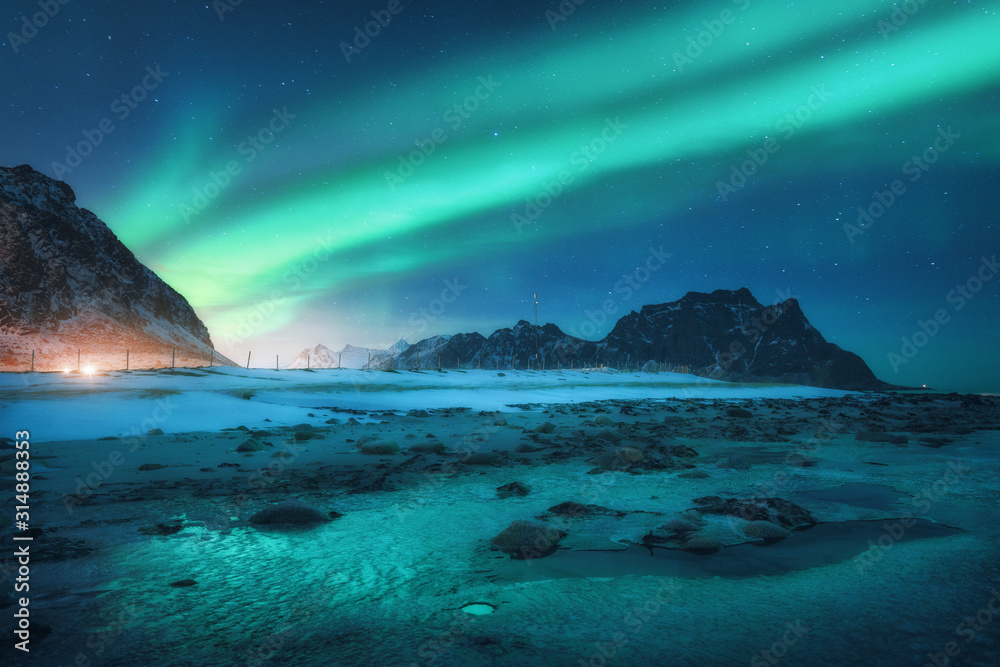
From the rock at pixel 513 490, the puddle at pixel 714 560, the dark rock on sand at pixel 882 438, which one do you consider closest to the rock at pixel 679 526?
the puddle at pixel 714 560

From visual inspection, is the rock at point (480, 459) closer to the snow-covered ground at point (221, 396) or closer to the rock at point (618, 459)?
the rock at point (618, 459)

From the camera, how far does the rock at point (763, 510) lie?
543 cm

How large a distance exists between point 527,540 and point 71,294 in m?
120

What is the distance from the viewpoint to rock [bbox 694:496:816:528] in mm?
5434

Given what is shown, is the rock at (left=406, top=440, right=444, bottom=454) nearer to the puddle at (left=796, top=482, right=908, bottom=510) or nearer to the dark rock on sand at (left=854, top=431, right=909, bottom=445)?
the puddle at (left=796, top=482, right=908, bottom=510)

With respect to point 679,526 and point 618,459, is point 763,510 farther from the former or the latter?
point 618,459

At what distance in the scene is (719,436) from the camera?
14156 millimetres

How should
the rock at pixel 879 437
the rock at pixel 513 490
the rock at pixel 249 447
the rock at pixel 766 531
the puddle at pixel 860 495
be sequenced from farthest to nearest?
the rock at pixel 879 437
the rock at pixel 249 447
the rock at pixel 513 490
the puddle at pixel 860 495
the rock at pixel 766 531

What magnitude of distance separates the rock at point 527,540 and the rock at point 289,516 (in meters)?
2.07

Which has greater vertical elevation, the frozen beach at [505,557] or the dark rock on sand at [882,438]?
the frozen beach at [505,557]

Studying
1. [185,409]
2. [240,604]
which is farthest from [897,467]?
[185,409]

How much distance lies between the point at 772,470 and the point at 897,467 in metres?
2.54

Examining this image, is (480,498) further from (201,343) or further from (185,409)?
Result: (201,343)

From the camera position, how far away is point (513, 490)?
7.07 meters
